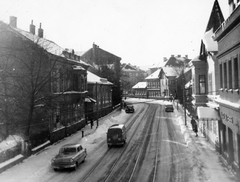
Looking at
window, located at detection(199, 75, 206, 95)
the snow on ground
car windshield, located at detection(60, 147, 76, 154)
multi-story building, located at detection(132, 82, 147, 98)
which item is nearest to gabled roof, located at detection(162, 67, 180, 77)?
multi-story building, located at detection(132, 82, 147, 98)

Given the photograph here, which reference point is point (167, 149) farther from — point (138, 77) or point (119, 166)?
point (138, 77)

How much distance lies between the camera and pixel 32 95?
67.1 ft

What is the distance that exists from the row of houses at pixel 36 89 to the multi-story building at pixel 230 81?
526 inches

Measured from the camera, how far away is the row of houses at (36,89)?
1978 cm

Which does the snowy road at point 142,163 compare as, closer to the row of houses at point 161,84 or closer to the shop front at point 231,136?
the shop front at point 231,136

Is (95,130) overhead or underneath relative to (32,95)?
underneath

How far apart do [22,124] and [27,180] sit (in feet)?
23.2

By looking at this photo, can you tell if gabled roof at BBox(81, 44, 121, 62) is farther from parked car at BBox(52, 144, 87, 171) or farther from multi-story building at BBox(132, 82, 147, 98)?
parked car at BBox(52, 144, 87, 171)

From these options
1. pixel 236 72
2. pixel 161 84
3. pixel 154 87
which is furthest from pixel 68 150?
pixel 154 87

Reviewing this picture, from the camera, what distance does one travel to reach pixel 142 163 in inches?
711

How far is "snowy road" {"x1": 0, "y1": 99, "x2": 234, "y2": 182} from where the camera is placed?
1516cm

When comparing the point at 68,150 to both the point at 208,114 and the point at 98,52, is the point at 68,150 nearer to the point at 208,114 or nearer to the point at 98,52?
the point at 208,114

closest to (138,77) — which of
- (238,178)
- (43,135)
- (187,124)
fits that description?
(187,124)

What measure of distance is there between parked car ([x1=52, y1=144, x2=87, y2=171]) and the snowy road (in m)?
0.46
